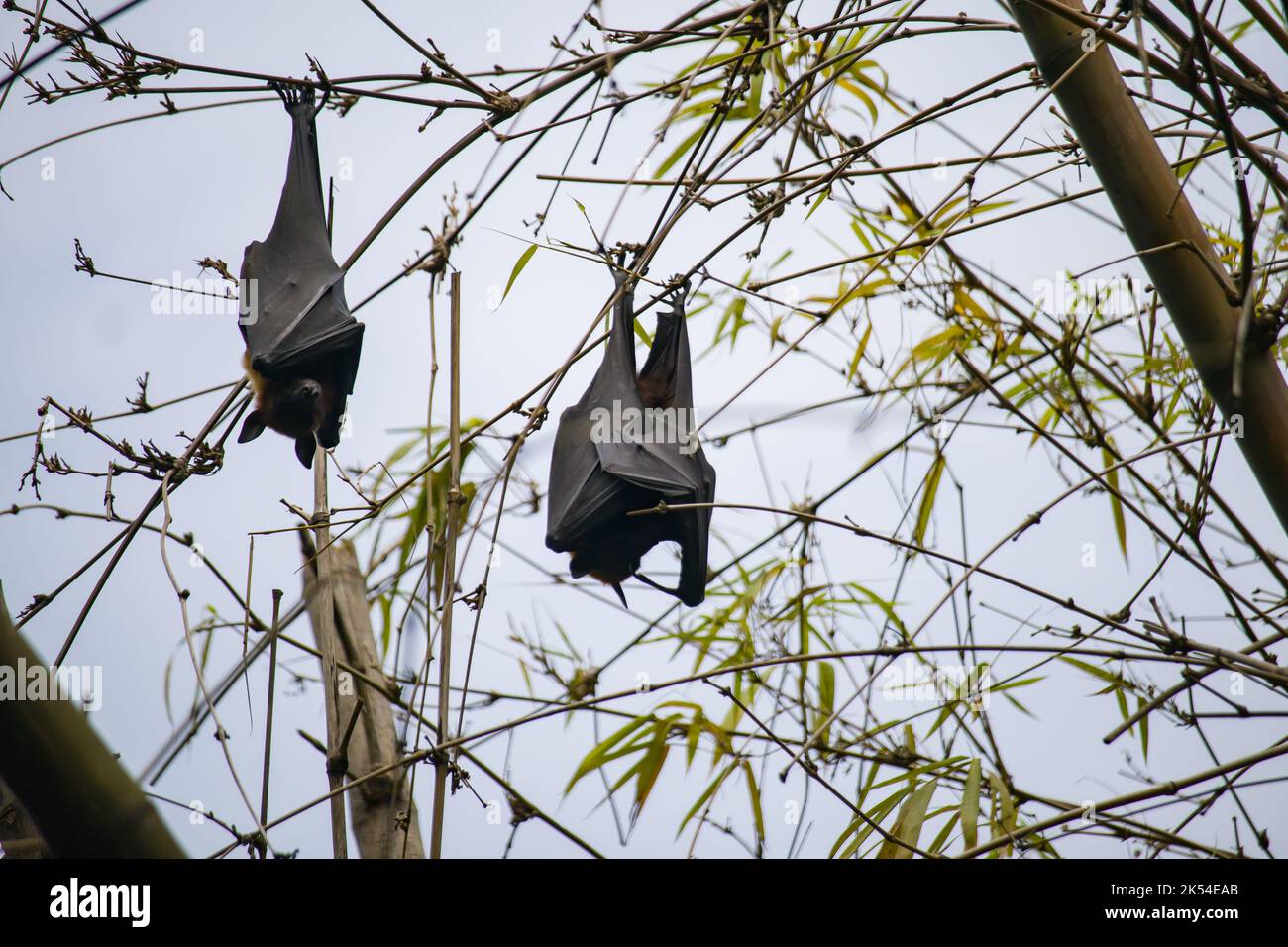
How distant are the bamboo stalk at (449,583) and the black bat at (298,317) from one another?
1.36 metres

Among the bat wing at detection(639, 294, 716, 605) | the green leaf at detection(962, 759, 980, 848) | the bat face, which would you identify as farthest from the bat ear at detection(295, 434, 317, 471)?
the green leaf at detection(962, 759, 980, 848)

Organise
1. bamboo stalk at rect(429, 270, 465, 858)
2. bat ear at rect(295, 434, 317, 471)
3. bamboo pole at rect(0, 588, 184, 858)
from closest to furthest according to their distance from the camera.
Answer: bamboo pole at rect(0, 588, 184, 858), bamboo stalk at rect(429, 270, 465, 858), bat ear at rect(295, 434, 317, 471)

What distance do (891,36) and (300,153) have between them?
1.58 metres

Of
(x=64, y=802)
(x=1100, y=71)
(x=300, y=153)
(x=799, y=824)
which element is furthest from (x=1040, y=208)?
(x=64, y=802)

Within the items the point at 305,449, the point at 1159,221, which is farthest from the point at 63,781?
the point at 305,449

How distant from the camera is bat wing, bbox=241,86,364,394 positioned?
3.25 metres

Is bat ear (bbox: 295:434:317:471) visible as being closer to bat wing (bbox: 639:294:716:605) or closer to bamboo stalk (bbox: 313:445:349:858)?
bat wing (bbox: 639:294:716:605)

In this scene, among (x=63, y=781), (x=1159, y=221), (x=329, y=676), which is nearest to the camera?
(x=63, y=781)

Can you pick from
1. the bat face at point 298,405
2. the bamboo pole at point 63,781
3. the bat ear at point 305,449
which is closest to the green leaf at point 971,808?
the bamboo pole at point 63,781

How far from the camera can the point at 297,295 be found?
3.31 metres

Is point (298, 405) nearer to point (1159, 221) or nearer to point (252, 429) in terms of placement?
point (252, 429)

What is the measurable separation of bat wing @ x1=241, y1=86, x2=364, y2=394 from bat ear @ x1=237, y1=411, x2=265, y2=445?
37 centimetres

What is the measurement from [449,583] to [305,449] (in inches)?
89.0
